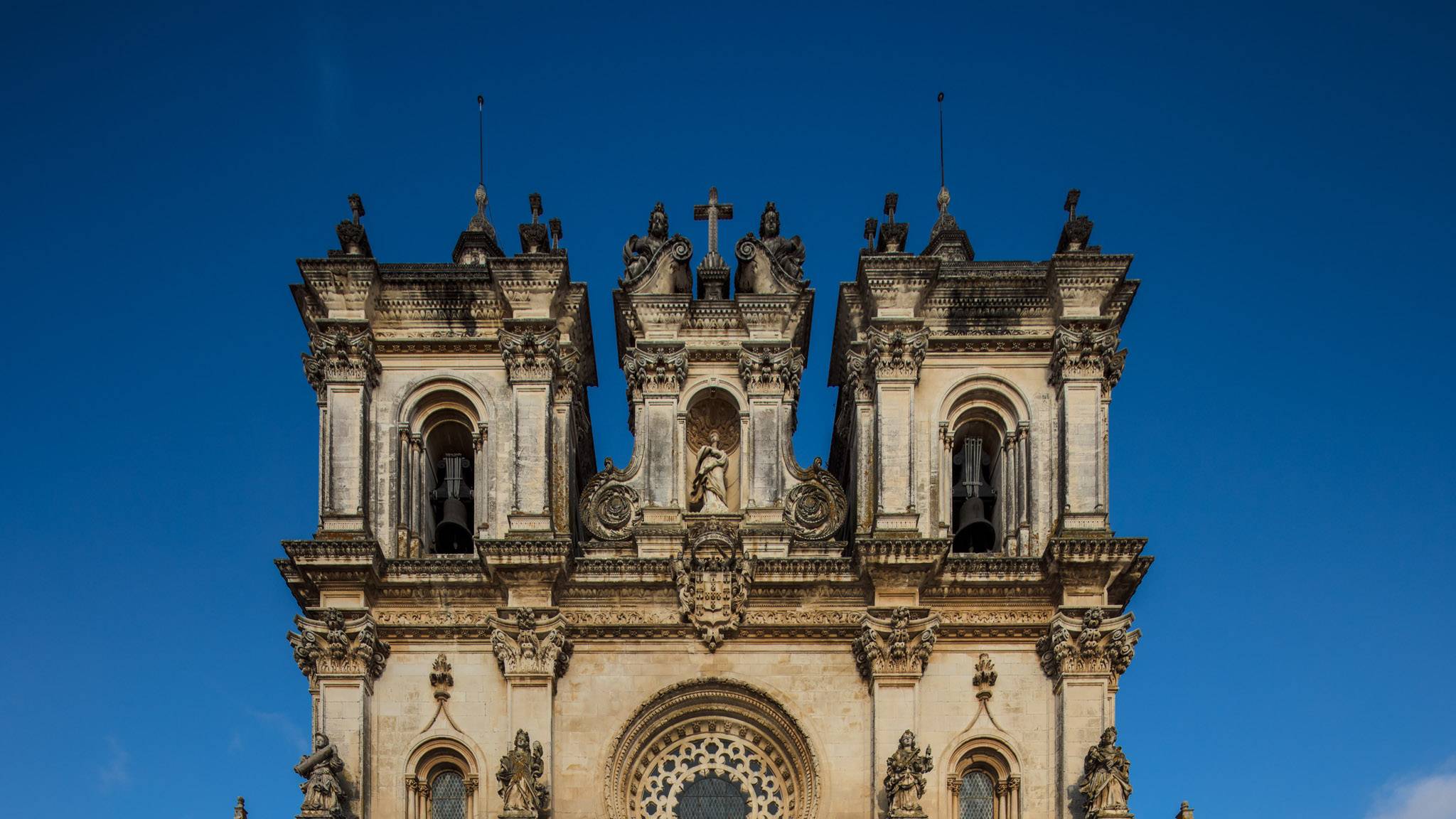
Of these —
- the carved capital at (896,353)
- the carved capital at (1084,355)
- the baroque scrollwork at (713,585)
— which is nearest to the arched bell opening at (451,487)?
the baroque scrollwork at (713,585)

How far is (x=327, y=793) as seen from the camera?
101 feet

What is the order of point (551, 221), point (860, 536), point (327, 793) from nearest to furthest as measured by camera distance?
point (327, 793) < point (860, 536) < point (551, 221)

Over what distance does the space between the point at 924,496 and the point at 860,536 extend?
1894 mm

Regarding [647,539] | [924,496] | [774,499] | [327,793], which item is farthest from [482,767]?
[924,496]

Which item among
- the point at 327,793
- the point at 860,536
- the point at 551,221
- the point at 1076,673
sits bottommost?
the point at 327,793

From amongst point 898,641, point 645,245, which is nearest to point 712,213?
point 645,245

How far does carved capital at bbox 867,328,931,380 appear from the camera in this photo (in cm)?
3438

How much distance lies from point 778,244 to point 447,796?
1191 cm

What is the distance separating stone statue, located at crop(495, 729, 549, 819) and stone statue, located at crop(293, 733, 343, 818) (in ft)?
8.61

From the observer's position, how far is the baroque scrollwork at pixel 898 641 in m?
32.5

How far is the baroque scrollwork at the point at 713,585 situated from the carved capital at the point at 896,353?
4.24 metres

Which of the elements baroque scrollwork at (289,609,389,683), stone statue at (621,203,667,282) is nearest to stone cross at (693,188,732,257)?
stone statue at (621,203,667,282)

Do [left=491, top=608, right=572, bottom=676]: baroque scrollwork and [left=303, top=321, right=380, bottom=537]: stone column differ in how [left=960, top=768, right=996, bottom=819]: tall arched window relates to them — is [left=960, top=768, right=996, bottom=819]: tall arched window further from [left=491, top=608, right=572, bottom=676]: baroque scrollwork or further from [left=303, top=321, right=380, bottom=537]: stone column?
[left=303, top=321, right=380, bottom=537]: stone column

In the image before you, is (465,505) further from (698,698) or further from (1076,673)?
(1076,673)
